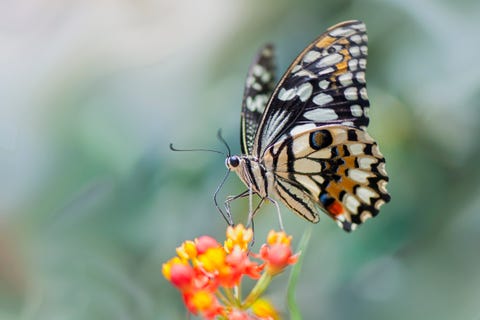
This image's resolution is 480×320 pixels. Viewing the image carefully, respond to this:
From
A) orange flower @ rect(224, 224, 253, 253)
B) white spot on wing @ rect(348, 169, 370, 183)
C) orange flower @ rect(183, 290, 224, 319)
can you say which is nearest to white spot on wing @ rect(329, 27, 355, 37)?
white spot on wing @ rect(348, 169, 370, 183)

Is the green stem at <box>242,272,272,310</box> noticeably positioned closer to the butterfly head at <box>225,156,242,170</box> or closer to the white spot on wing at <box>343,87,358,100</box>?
the butterfly head at <box>225,156,242,170</box>

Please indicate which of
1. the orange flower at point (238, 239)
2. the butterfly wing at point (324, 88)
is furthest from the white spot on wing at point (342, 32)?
the orange flower at point (238, 239)

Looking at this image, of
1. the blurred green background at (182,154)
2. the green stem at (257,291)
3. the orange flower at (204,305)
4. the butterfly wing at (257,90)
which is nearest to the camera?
the orange flower at (204,305)

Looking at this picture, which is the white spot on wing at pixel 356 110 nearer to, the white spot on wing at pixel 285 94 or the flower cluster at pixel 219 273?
the white spot on wing at pixel 285 94

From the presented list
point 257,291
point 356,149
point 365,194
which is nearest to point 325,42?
point 356,149

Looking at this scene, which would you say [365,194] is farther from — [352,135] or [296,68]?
[296,68]

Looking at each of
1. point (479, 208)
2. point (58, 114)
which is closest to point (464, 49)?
point (479, 208)
